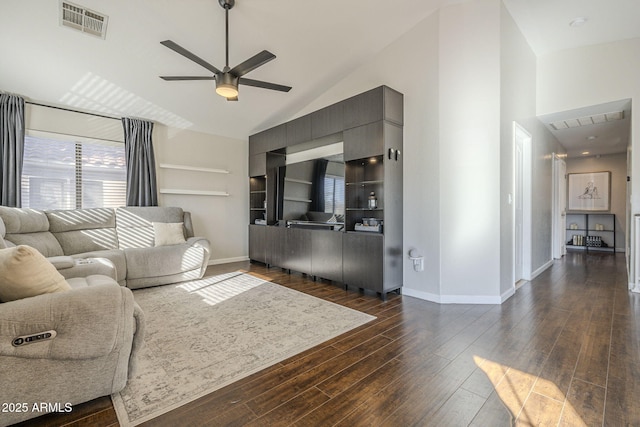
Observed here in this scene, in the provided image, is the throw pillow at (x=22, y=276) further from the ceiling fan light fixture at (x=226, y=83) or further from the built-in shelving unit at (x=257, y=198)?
the built-in shelving unit at (x=257, y=198)

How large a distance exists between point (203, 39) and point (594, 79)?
5.17 meters

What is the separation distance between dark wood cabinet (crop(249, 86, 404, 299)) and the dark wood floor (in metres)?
0.69

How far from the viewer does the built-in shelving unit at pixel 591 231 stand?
23.5 feet

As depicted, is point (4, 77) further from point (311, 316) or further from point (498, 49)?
point (498, 49)

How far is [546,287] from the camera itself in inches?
153

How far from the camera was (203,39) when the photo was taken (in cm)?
326

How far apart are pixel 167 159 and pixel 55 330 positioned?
4152mm

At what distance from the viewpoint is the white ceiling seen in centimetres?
291

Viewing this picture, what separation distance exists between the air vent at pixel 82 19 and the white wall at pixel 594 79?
580 centimetres

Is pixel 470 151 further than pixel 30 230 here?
No

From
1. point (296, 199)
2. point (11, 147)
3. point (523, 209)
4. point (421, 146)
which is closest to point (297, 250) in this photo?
point (296, 199)

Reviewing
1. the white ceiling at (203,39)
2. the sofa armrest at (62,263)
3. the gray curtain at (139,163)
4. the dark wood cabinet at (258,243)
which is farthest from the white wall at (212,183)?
the sofa armrest at (62,263)

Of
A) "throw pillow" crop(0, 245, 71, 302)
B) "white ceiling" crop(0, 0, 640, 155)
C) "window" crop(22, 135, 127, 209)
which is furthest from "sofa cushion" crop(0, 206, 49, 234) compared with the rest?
"throw pillow" crop(0, 245, 71, 302)

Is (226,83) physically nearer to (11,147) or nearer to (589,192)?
(11,147)
